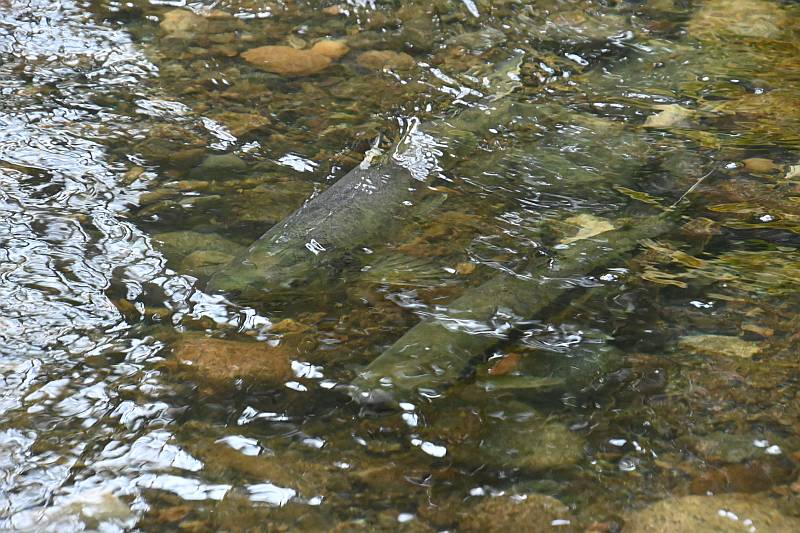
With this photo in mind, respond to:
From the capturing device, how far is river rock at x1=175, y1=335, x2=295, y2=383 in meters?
2.85

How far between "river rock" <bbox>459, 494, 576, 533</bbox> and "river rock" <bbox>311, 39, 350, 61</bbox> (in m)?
3.48

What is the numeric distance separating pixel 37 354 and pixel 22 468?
0.54 metres

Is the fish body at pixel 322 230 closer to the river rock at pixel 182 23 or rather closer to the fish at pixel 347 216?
the fish at pixel 347 216

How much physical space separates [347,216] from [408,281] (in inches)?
15.6

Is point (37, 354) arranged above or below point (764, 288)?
below

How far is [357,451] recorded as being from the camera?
2.56m

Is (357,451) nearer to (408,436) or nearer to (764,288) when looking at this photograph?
(408,436)

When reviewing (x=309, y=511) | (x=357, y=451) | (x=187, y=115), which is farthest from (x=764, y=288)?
(x=187, y=115)

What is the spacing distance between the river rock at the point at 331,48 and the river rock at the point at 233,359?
2726 mm

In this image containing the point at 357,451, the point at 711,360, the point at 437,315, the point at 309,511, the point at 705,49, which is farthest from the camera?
the point at 705,49

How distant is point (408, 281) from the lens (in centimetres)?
335

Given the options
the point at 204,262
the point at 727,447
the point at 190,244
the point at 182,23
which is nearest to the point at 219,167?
the point at 190,244

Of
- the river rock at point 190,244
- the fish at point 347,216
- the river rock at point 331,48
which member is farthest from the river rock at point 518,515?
the river rock at point 331,48

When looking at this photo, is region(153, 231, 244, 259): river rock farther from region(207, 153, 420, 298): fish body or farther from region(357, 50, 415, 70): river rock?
region(357, 50, 415, 70): river rock
